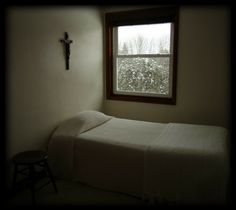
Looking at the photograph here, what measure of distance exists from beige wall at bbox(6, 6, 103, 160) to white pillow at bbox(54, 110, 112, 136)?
0.43 feet

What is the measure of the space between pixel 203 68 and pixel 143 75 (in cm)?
90

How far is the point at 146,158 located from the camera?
2230mm

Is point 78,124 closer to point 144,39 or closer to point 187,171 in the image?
point 187,171

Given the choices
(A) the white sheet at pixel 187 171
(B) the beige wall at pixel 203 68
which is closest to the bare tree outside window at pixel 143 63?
(B) the beige wall at pixel 203 68

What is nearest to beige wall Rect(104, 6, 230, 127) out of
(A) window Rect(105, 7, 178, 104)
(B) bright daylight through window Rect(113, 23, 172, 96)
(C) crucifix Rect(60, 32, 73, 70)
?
(A) window Rect(105, 7, 178, 104)

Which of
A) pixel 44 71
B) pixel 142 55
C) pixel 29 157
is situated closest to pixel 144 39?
pixel 142 55

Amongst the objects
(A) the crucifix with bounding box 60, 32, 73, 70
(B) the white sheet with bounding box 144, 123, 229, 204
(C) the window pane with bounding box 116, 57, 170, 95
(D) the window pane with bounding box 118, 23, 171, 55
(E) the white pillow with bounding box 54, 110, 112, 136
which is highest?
(D) the window pane with bounding box 118, 23, 171, 55

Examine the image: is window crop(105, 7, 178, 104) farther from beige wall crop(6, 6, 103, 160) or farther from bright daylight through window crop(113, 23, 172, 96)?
beige wall crop(6, 6, 103, 160)

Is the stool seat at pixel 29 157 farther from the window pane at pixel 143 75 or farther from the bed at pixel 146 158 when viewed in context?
the window pane at pixel 143 75

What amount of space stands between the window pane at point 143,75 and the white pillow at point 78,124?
96 centimetres

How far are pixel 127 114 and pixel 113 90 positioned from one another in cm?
47

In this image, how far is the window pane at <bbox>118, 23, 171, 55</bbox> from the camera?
343 centimetres

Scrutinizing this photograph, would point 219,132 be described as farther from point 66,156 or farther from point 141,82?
point 66,156

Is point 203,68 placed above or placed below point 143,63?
below
